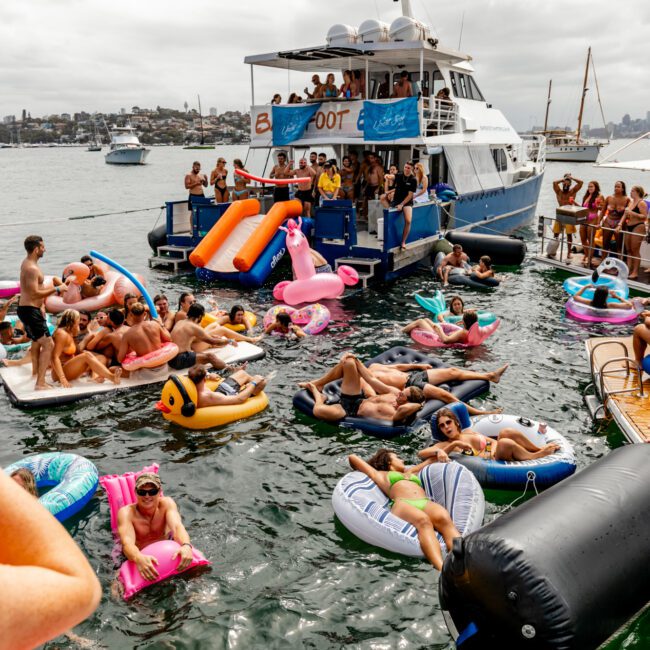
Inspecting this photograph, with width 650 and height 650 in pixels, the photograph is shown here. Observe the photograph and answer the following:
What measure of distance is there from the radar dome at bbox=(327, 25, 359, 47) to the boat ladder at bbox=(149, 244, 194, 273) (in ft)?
24.0

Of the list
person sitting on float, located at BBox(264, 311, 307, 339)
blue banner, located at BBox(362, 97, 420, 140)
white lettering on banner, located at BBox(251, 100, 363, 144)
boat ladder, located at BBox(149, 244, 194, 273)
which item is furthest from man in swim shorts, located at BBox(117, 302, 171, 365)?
white lettering on banner, located at BBox(251, 100, 363, 144)

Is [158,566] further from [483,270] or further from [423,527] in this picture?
[483,270]

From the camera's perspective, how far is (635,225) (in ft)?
51.1

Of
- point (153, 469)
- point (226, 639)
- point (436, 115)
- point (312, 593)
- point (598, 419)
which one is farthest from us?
point (436, 115)

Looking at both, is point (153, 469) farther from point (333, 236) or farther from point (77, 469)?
point (333, 236)

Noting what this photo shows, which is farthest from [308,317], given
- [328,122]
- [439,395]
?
[328,122]

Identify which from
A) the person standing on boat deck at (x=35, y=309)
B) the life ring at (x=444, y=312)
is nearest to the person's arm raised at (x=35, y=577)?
the person standing on boat deck at (x=35, y=309)

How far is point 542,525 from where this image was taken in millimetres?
4660

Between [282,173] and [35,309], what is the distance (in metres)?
10.8

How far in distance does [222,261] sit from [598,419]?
10.7 meters

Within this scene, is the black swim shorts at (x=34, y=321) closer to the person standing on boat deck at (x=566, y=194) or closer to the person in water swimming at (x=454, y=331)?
the person in water swimming at (x=454, y=331)

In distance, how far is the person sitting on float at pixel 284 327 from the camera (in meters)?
12.6

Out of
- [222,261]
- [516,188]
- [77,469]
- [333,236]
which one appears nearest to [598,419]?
[77,469]

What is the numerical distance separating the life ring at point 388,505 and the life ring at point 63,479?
8.80 ft
